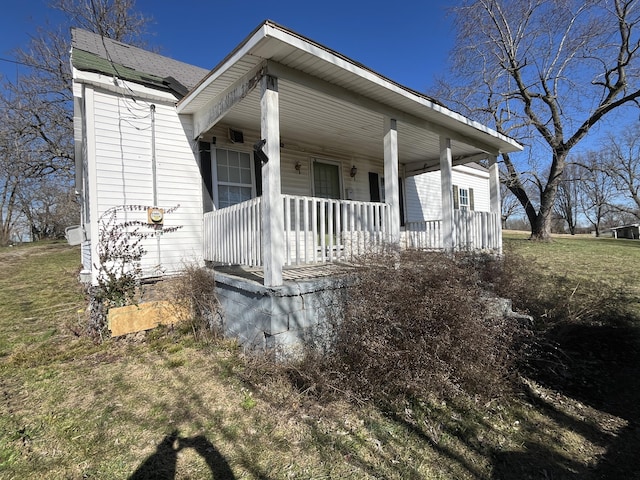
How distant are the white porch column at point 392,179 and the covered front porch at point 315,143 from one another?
16 mm

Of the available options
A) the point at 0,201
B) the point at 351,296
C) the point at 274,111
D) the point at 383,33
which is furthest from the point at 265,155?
the point at 0,201

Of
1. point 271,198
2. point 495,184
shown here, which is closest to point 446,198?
point 495,184

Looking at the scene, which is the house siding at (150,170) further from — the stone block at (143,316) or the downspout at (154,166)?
the stone block at (143,316)

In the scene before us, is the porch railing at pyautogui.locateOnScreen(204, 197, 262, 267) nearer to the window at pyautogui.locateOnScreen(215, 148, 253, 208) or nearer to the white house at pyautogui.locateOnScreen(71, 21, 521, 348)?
the white house at pyautogui.locateOnScreen(71, 21, 521, 348)

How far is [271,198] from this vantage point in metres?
3.64

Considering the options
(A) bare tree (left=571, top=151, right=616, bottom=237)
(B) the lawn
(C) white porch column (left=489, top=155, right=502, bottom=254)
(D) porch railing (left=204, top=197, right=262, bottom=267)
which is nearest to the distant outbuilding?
(A) bare tree (left=571, top=151, right=616, bottom=237)

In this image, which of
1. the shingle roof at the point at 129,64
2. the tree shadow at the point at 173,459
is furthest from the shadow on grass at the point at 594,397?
the shingle roof at the point at 129,64

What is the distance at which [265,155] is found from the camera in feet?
12.1

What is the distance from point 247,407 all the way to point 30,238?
111ft

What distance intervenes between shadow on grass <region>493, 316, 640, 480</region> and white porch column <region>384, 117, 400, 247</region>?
245 centimetres

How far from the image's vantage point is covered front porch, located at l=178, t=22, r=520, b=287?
3.71 meters

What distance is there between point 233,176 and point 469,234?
512cm

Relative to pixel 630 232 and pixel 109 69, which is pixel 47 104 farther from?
pixel 630 232

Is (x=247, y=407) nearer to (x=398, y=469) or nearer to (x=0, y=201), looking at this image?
(x=398, y=469)
